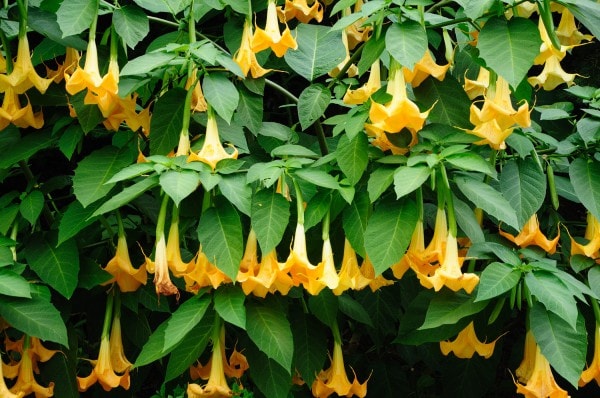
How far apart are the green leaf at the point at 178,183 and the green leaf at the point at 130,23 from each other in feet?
1.56

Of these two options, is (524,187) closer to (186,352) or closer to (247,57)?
(247,57)

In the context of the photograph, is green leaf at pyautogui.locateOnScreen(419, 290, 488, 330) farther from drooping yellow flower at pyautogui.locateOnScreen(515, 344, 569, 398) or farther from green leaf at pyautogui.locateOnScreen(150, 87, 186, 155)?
green leaf at pyautogui.locateOnScreen(150, 87, 186, 155)

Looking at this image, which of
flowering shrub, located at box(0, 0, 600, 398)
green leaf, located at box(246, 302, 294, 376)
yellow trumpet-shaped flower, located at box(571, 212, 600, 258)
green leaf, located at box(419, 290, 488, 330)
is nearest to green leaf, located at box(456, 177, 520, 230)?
flowering shrub, located at box(0, 0, 600, 398)

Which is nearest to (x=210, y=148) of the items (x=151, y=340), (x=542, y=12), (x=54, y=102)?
(x=151, y=340)

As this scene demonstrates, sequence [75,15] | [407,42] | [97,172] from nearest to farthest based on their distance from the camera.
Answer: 1. [407,42]
2. [75,15]
3. [97,172]

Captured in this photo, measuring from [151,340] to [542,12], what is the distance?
4.20 ft

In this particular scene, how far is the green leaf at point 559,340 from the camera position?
6.93 feet

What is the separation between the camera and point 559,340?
215 centimetres

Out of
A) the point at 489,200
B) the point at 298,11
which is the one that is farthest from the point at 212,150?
the point at 298,11

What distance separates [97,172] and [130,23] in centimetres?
45

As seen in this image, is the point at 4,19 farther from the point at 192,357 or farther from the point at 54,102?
the point at 192,357

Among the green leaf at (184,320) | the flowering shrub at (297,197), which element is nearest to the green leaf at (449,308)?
the flowering shrub at (297,197)

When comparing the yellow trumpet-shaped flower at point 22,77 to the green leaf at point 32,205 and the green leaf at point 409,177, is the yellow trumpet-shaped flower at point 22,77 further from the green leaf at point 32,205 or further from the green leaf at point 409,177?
the green leaf at point 409,177

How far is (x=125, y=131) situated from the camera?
2744mm
